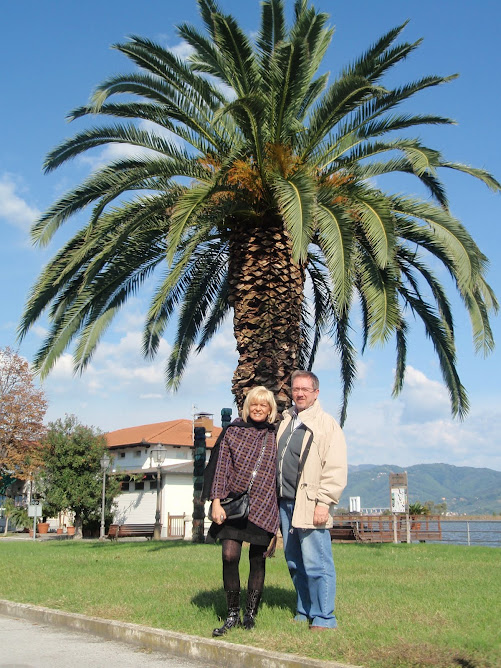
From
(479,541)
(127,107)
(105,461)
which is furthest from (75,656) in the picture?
(105,461)

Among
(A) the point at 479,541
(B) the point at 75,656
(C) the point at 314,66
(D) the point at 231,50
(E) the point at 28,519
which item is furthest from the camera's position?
(E) the point at 28,519

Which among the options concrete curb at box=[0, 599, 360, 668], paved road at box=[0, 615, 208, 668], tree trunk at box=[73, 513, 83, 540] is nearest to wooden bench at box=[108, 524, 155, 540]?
tree trunk at box=[73, 513, 83, 540]

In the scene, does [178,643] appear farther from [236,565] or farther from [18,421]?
[18,421]

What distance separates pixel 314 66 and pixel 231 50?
7.88ft

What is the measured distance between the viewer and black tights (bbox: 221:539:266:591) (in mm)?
5359

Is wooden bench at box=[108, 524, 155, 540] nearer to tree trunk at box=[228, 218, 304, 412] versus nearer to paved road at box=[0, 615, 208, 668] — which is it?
tree trunk at box=[228, 218, 304, 412]

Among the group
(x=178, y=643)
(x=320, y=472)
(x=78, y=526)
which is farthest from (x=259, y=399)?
(x=78, y=526)

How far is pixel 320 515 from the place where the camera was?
510cm

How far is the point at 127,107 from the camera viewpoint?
39.4ft

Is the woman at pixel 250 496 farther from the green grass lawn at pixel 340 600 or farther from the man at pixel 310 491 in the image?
the green grass lawn at pixel 340 600

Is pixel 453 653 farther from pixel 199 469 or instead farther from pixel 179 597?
pixel 199 469

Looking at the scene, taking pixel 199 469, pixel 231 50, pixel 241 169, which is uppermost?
pixel 231 50

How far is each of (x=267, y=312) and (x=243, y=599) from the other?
606cm

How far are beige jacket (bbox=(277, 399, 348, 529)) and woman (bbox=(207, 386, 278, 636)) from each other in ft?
0.86
